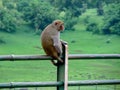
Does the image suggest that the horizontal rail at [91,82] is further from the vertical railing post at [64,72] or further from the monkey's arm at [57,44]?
the monkey's arm at [57,44]

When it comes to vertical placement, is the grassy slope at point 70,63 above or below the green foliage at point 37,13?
below

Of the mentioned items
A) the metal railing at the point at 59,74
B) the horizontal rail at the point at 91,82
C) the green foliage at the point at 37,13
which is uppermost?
the metal railing at the point at 59,74

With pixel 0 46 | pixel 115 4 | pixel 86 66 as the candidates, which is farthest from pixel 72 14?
pixel 86 66

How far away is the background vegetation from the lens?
30.8m

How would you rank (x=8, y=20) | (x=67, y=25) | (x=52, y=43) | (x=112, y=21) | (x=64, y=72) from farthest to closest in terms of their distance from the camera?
(x=112, y=21), (x=67, y=25), (x=8, y=20), (x=52, y=43), (x=64, y=72)

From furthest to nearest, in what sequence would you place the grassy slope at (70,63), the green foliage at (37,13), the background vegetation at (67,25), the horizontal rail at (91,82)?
the green foliage at (37,13)
the background vegetation at (67,25)
the grassy slope at (70,63)
the horizontal rail at (91,82)

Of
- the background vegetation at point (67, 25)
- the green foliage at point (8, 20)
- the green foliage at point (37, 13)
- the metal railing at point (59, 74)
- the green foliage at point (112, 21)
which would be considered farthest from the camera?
the green foliage at point (112, 21)

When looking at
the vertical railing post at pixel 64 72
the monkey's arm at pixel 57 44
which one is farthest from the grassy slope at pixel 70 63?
the vertical railing post at pixel 64 72

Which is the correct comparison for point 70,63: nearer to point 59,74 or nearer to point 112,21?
point 112,21

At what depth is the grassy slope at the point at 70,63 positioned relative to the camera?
23369mm

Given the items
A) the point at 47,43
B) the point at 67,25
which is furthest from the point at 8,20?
the point at 47,43

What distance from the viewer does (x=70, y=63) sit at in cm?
2806

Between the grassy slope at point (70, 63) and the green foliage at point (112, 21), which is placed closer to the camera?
the grassy slope at point (70, 63)

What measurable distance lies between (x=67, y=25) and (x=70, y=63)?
23.6 feet
